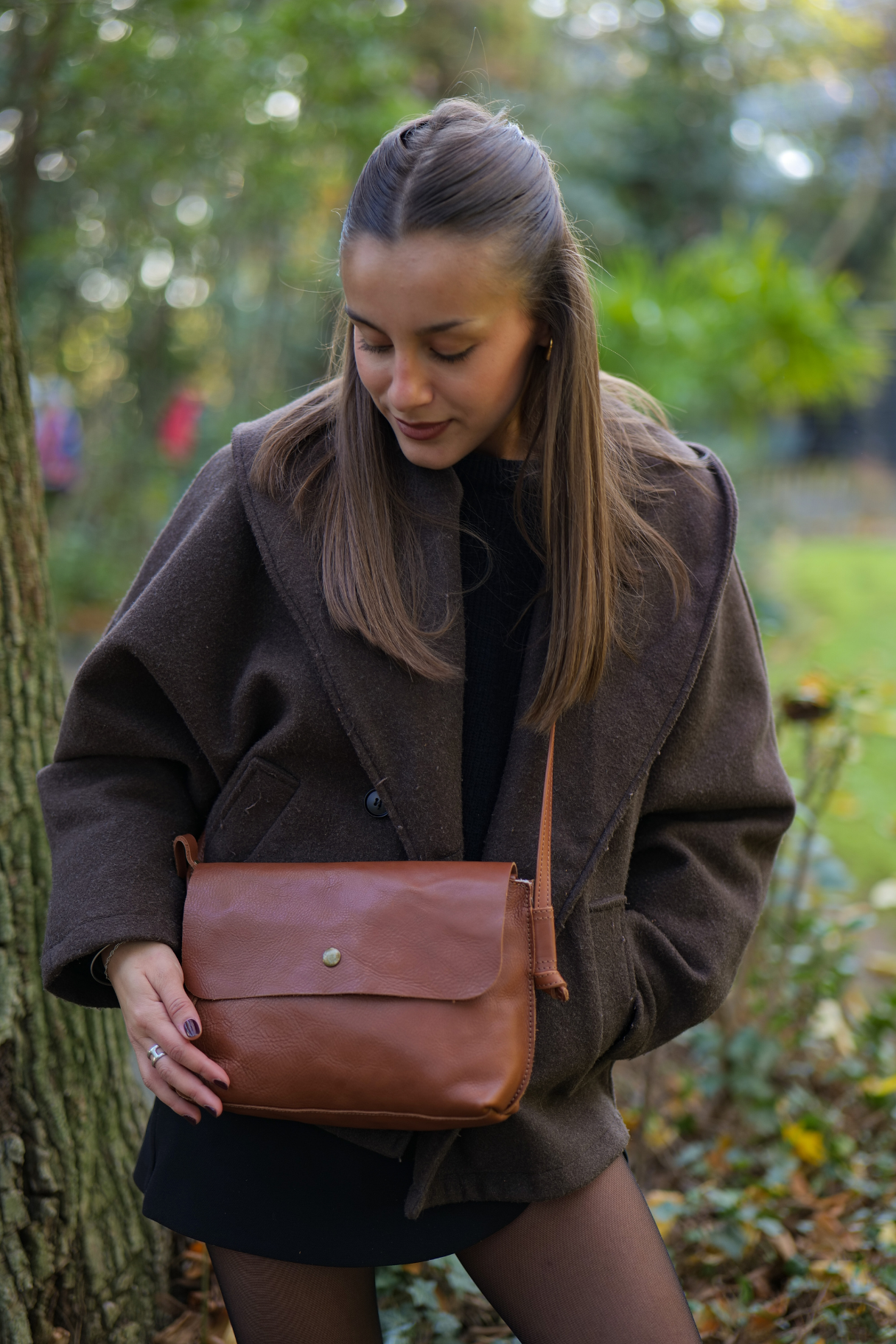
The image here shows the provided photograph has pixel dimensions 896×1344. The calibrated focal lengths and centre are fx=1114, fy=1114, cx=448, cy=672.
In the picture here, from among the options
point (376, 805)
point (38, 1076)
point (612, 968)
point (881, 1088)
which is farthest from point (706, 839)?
point (881, 1088)

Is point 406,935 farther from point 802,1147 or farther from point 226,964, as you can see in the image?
point 802,1147

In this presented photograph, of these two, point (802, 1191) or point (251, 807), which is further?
point (802, 1191)

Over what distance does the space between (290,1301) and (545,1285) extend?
0.34 metres

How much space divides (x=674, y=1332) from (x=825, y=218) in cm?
1648

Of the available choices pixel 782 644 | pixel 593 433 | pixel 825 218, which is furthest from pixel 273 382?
pixel 593 433

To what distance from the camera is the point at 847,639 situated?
6.78 m

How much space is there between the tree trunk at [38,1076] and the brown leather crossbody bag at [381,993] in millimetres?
634

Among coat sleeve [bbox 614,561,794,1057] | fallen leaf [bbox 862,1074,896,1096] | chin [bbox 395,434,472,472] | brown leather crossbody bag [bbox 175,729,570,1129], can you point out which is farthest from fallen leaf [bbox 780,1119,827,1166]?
chin [bbox 395,434,472,472]

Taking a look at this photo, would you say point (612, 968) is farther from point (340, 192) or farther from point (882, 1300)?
point (340, 192)

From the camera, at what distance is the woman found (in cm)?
144

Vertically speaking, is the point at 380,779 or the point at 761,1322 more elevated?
the point at 380,779

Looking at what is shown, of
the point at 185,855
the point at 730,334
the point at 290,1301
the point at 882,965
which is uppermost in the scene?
the point at 185,855

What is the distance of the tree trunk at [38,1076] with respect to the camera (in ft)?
6.01

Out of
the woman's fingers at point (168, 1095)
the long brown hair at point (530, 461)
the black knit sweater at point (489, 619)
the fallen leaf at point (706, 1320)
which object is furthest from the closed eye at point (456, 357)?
the fallen leaf at point (706, 1320)
